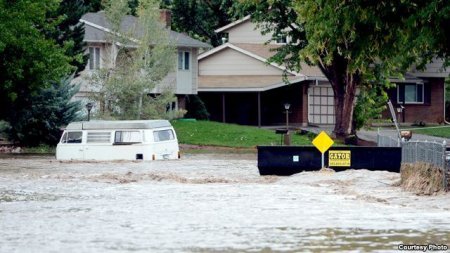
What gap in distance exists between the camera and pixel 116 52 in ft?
200

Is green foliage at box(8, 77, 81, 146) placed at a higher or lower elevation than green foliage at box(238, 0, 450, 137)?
lower

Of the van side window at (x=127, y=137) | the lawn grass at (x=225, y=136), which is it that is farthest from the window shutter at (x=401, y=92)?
the van side window at (x=127, y=137)

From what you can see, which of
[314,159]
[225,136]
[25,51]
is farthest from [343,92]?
[314,159]

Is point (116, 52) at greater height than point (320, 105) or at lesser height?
greater

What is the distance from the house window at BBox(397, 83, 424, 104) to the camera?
7925cm

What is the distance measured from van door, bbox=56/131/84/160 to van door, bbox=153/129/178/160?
3.11 metres

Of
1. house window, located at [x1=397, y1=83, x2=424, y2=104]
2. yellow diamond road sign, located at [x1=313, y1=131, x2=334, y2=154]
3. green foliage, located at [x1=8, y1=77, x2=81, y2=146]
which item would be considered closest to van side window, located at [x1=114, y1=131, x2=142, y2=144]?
green foliage, located at [x1=8, y1=77, x2=81, y2=146]

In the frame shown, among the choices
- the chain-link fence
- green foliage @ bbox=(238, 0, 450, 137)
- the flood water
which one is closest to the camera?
the flood water

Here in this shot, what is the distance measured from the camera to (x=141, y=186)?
118 feet

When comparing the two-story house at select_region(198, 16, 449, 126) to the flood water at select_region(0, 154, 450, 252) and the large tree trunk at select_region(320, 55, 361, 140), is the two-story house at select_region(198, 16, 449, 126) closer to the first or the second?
the large tree trunk at select_region(320, 55, 361, 140)

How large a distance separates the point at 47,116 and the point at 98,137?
976 cm

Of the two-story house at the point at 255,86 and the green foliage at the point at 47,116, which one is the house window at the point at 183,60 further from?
the green foliage at the point at 47,116

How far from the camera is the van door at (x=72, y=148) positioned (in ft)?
160

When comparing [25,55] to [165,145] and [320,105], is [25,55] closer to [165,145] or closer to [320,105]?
[165,145]
